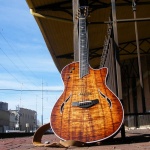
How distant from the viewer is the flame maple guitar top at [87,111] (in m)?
3.29

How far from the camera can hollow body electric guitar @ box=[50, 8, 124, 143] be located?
10.8 ft

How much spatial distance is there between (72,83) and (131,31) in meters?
11.5

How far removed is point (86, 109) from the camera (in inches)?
135

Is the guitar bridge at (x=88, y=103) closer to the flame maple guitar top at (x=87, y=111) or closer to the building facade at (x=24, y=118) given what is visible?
the flame maple guitar top at (x=87, y=111)

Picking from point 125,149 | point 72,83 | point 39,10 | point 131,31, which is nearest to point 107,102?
point 72,83

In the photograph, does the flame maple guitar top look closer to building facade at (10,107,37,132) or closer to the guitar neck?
the guitar neck

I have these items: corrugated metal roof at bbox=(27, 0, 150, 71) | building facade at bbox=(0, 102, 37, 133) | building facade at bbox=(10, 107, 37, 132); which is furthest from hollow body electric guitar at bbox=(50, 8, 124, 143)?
building facade at bbox=(10, 107, 37, 132)

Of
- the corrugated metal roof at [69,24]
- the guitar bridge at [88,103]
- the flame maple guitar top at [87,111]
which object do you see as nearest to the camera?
the flame maple guitar top at [87,111]

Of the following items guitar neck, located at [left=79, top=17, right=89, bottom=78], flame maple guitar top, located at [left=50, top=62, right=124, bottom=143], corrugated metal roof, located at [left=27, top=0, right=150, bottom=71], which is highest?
corrugated metal roof, located at [left=27, top=0, right=150, bottom=71]

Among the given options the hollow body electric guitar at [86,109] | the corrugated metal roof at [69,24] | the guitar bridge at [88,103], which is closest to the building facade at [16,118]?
the corrugated metal roof at [69,24]

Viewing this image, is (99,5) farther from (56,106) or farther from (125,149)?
(125,149)

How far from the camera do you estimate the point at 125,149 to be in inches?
106

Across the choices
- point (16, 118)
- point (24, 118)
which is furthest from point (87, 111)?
point (24, 118)

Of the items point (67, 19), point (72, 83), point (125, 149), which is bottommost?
point (125, 149)
